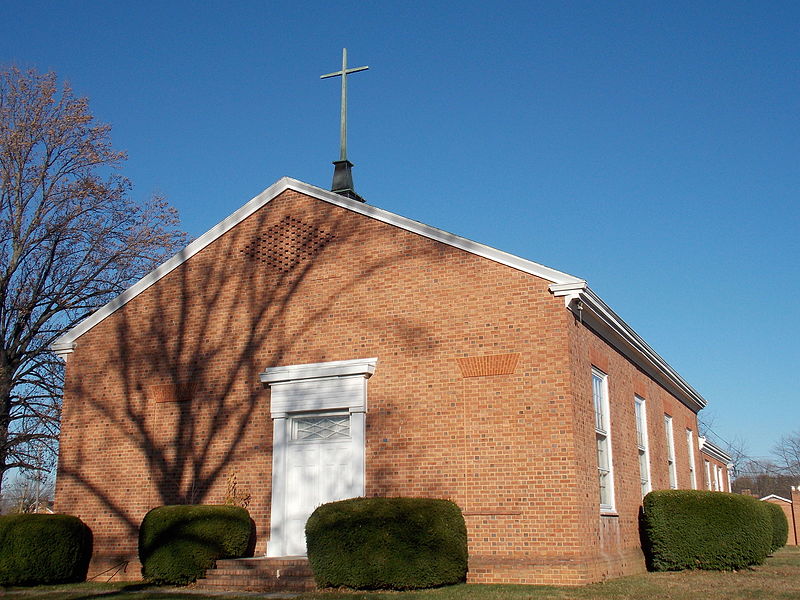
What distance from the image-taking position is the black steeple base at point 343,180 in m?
17.7

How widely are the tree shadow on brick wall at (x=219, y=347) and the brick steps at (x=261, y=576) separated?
5.18 feet

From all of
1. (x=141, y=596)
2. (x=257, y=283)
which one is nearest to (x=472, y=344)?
(x=257, y=283)

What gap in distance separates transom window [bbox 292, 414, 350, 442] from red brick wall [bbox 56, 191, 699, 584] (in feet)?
1.86

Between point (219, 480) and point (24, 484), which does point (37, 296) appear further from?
point (219, 480)

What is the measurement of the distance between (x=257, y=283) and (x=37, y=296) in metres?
11.5

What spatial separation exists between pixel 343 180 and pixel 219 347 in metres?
4.49

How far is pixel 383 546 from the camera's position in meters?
11.7

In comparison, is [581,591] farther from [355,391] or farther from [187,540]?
[187,540]

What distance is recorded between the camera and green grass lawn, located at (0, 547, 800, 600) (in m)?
11.0

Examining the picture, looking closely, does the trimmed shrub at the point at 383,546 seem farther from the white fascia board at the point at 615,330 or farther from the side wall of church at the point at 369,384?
the white fascia board at the point at 615,330

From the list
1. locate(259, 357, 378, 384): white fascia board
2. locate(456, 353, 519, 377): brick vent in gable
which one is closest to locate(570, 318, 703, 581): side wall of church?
locate(456, 353, 519, 377): brick vent in gable

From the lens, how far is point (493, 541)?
42.0 ft

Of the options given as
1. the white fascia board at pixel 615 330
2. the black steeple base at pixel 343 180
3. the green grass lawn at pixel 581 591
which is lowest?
the green grass lawn at pixel 581 591

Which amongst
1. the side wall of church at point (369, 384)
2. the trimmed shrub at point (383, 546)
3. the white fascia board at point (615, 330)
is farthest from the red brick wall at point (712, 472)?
the trimmed shrub at point (383, 546)
